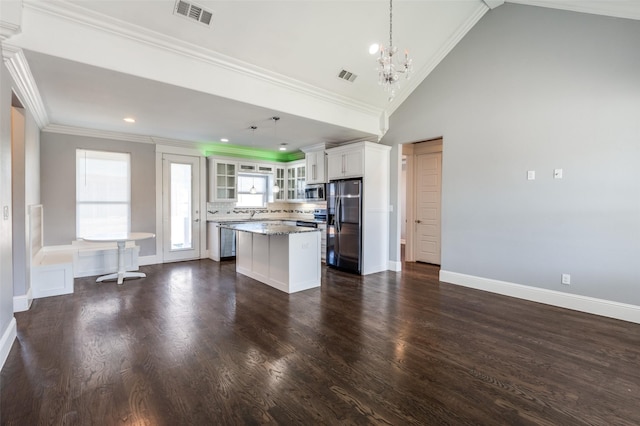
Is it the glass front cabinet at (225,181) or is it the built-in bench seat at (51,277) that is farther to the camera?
the glass front cabinet at (225,181)

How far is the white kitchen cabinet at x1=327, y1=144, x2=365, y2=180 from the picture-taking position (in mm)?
5398

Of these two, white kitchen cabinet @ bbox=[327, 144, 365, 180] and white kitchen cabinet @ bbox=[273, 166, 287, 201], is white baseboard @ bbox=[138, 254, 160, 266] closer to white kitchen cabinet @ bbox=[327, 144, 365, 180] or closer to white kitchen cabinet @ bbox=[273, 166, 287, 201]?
white kitchen cabinet @ bbox=[273, 166, 287, 201]

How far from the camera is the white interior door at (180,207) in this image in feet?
20.9

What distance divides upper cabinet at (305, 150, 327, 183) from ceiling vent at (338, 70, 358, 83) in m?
1.98

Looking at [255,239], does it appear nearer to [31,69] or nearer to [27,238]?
[27,238]

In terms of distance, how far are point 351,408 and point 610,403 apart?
68.8 inches

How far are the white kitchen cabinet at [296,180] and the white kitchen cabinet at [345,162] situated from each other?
4.83 feet

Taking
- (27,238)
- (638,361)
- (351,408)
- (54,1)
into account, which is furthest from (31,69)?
(638,361)

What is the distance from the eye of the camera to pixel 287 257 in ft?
13.9

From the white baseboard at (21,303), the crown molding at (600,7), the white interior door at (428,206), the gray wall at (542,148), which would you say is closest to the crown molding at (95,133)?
the white baseboard at (21,303)

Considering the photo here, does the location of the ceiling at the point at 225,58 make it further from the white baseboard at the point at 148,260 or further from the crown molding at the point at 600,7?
the white baseboard at the point at 148,260

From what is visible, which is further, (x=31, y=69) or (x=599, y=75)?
(x=599, y=75)

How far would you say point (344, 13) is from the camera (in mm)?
3535

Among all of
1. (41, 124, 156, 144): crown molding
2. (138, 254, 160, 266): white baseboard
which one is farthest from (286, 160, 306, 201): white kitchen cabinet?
(138, 254, 160, 266): white baseboard
